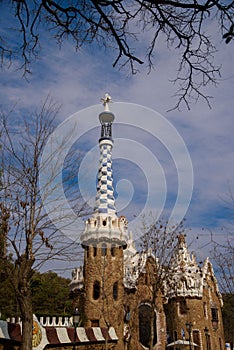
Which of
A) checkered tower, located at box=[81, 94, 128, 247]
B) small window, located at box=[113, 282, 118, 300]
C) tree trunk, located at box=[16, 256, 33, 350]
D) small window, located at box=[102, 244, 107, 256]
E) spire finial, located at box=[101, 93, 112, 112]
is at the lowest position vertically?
tree trunk, located at box=[16, 256, 33, 350]

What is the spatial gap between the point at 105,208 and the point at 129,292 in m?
4.56

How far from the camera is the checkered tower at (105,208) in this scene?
18.2m

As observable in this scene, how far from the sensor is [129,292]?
19219mm

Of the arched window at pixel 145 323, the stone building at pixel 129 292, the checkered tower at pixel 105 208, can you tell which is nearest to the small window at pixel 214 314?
the stone building at pixel 129 292

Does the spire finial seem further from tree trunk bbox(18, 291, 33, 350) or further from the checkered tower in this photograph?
tree trunk bbox(18, 291, 33, 350)

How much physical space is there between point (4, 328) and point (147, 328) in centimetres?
1327

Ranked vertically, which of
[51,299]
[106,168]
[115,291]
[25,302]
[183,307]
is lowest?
[25,302]

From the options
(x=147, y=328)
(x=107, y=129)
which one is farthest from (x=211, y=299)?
(x=107, y=129)

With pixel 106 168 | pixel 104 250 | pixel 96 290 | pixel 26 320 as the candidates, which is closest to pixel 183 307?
pixel 96 290

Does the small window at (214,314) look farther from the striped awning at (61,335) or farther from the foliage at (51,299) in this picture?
the foliage at (51,299)

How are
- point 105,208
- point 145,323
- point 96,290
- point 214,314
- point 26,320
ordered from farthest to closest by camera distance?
point 214,314 → point 145,323 → point 105,208 → point 96,290 → point 26,320

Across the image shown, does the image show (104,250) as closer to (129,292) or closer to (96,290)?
(96,290)

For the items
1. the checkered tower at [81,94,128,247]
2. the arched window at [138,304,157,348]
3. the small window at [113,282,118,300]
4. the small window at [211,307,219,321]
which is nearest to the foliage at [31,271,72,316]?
the arched window at [138,304,157,348]

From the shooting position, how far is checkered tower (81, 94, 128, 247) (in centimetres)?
1825
